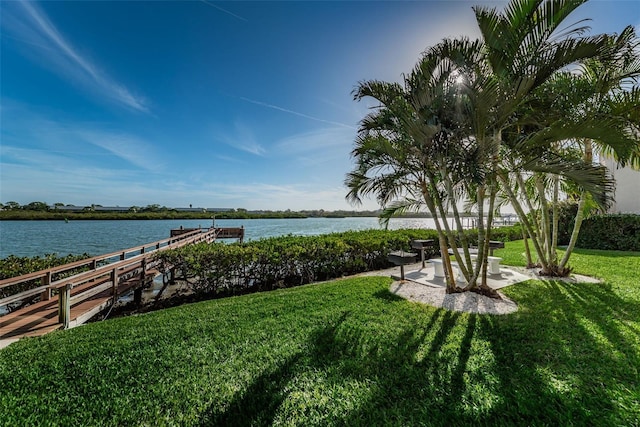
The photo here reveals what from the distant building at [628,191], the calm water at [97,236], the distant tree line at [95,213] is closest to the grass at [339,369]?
the calm water at [97,236]

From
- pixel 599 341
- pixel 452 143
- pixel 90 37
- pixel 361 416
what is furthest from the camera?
pixel 90 37

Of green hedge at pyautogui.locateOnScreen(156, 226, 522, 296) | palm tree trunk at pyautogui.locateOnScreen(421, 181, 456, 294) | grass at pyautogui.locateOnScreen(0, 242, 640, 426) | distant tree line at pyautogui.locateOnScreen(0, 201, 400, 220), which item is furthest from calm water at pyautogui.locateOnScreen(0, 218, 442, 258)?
distant tree line at pyautogui.locateOnScreen(0, 201, 400, 220)

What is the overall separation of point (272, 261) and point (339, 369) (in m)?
→ 4.17

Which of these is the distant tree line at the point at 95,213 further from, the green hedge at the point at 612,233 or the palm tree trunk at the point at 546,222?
the palm tree trunk at the point at 546,222

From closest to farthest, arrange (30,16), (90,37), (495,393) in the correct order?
(495,393) → (30,16) → (90,37)

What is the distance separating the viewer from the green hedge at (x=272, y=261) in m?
5.96

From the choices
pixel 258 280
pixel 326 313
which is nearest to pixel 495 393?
pixel 326 313

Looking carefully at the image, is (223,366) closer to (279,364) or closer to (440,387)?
(279,364)

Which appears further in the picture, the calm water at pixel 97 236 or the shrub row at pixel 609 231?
the calm water at pixel 97 236

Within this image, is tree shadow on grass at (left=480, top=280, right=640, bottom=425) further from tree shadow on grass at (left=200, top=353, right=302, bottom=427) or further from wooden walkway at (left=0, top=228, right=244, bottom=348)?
wooden walkway at (left=0, top=228, right=244, bottom=348)

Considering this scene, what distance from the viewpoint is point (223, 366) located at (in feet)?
8.82

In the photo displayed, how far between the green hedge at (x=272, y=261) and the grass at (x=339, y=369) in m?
1.79

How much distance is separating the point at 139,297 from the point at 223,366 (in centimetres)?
510

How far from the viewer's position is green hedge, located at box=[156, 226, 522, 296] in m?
5.96
